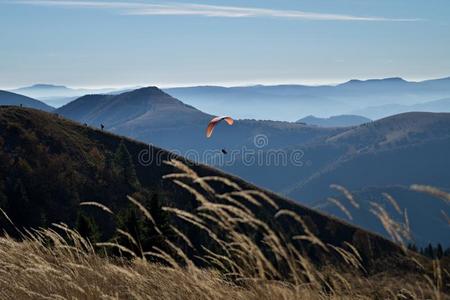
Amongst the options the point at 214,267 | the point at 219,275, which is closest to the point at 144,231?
the point at 214,267

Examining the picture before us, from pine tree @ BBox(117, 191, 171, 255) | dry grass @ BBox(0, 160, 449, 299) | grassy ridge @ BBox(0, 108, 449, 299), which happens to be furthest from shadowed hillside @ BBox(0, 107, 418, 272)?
dry grass @ BBox(0, 160, 449, 299)

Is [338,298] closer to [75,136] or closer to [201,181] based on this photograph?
[201,181]

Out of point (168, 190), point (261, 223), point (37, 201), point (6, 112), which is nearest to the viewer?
point (261, 223)

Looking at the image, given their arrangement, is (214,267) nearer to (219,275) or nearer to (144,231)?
(219,275)

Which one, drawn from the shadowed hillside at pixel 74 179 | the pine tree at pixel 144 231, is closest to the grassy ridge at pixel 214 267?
the pine tree at pixel 144 231

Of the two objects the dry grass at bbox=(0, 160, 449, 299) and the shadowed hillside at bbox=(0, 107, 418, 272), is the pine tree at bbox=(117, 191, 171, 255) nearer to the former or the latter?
the dry grass at bbox=(0, 160, 449, 299)

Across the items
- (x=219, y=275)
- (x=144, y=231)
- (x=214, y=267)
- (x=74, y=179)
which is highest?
(x=219, y=275)

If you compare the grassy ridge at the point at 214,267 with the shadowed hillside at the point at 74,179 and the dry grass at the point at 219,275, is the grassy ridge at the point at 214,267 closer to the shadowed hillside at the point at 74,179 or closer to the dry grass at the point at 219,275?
the dry grass at the point at 219,275

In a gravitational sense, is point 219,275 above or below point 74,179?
above

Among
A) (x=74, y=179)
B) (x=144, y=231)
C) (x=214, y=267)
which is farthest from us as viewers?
(x=74, y=179)

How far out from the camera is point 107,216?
8806 cm

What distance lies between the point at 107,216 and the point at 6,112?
45938 mm

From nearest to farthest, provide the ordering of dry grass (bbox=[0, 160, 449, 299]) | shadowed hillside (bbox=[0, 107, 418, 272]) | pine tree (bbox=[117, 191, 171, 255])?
1. dry grass (bbox=[0, 160, 449, 299])
2. pine tree (bbox=[117, 191, 171, 255])
3. shadowed hillside (bbox=[0, 107, 418, 272])

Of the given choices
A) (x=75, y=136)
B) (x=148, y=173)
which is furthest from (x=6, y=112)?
(x=148, y=173)
